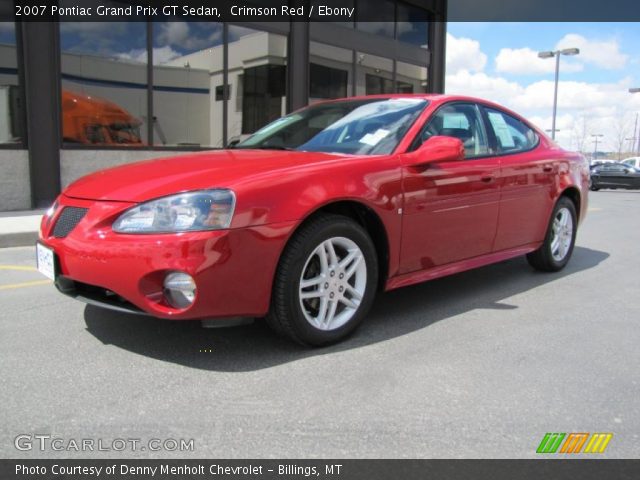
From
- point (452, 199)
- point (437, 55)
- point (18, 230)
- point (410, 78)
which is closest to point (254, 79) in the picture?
point (410, 78)

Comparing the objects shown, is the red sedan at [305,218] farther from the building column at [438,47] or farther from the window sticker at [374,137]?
the building column at [438,47]

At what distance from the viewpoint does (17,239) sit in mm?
6867

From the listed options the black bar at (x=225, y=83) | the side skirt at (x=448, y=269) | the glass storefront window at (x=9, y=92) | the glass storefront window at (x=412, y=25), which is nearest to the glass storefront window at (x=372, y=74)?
the glass storefront window at (x=412, y=25)

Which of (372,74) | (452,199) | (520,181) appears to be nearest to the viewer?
(452,199)

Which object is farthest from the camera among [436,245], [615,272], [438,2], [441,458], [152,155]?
[438,2]

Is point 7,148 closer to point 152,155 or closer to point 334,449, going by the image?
point 152,155

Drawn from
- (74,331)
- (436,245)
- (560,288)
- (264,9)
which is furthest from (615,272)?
(264,9)

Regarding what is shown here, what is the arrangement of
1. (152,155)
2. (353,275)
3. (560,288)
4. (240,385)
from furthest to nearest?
(152,155) → (560,288) → (353,275) → (240,385)

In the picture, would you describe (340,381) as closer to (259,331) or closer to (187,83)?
(259,331)

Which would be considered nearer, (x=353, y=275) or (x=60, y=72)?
(x=353, y=275)

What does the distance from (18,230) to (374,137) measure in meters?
5.07

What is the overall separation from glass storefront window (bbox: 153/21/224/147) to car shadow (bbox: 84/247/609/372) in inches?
295

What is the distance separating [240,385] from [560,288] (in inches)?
128

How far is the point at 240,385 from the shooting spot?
9.35 ft
